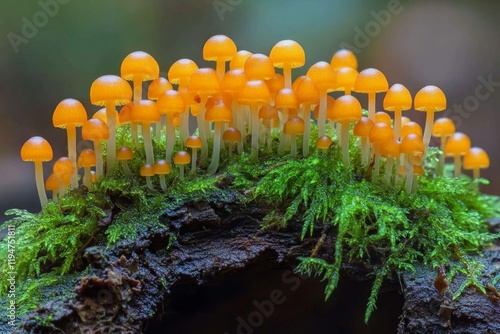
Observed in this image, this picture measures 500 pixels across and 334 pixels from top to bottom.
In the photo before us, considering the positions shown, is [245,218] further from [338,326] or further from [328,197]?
[338,326]

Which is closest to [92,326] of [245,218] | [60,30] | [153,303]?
[153,303]

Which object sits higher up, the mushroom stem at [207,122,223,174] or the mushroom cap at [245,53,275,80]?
the mushroom cap at [245,53,275,80]

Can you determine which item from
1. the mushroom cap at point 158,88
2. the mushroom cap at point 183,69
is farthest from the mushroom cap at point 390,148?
the mushroom cap at point 158,88

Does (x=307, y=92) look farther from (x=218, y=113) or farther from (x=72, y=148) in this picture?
(x=72, y=148)

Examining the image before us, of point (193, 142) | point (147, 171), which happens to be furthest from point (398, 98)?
point (147, 171)

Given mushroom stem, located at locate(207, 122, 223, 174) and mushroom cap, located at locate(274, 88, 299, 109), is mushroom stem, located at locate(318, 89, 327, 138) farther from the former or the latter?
mushroom stem, located at locate(207, 122, 223, 174)

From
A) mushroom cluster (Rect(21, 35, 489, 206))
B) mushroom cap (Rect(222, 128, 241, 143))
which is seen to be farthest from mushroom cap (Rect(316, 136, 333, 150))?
mushroom cap (Rect(222, 128, 241, 143))
